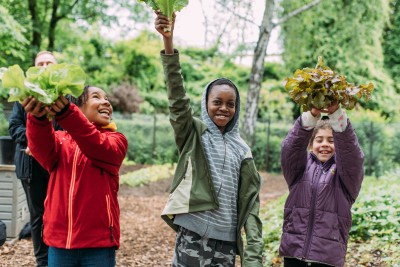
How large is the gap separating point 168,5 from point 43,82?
0.79 m

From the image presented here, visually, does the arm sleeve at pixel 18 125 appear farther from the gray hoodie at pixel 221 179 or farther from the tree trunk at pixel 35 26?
the tree trunk at pixel 35 26

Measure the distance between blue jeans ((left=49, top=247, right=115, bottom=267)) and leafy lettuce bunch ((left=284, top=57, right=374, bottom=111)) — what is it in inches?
55.9

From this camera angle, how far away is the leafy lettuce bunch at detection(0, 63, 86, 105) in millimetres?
2076

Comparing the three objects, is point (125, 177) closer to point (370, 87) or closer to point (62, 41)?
point (62, 41)

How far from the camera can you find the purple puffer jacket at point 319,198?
287 centimetres

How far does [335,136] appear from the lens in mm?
2777

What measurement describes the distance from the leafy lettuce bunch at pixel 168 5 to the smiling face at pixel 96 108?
0.57m

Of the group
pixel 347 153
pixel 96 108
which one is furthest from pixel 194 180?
pixel 347 153

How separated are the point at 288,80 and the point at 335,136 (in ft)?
1.44

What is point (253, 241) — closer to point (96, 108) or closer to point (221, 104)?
point (221, 104)

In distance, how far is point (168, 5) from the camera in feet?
8.18

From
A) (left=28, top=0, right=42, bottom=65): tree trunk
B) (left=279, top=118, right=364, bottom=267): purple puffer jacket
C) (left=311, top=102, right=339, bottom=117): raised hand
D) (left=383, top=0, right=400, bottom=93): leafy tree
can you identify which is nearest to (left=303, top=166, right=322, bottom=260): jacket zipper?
(left=279, top=118, right=364, bottom=267): purple puffer jacket

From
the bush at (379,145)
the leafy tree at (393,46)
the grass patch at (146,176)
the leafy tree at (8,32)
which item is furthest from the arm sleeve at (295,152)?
the leafy tree at (393,46)

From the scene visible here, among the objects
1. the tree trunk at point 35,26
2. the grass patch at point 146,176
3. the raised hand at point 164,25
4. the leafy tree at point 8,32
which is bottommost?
the grass patch at point 146,176
